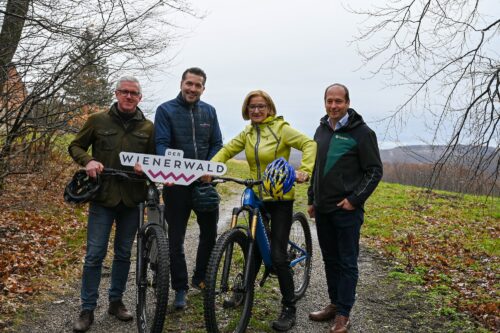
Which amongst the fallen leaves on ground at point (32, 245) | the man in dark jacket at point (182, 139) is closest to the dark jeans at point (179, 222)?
the man in dark jacket at point (182, 139)

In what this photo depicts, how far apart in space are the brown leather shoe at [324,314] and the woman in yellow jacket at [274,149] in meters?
0.40

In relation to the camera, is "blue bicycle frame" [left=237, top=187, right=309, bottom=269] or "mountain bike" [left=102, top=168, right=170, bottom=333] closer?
"mountain bike" [left=102, top=168, right=170, bottom=333]

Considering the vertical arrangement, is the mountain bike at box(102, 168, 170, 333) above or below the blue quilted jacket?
below

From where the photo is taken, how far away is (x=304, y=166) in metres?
4.02

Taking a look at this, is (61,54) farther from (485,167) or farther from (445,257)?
(445,257)

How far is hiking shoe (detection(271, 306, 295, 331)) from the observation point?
4.38m

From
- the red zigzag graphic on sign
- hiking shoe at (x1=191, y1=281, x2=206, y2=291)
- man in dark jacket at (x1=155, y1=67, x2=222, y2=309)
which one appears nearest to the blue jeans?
man in dark jacket at (x1=155, y1=67, x2=222, y2=309)

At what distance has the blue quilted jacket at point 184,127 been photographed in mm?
4436

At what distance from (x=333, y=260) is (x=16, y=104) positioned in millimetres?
5601

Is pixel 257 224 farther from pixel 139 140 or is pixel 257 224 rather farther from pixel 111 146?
pixel 111 146

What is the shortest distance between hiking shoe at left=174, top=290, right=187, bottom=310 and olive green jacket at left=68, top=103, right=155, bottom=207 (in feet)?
3.69

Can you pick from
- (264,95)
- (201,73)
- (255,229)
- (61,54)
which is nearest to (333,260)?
(255,229)

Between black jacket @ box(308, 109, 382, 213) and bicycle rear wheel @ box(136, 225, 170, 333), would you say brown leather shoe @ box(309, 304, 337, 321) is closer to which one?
black jacket @ box(308, 109, 382, 213)

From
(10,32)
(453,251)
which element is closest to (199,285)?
(10,32)
